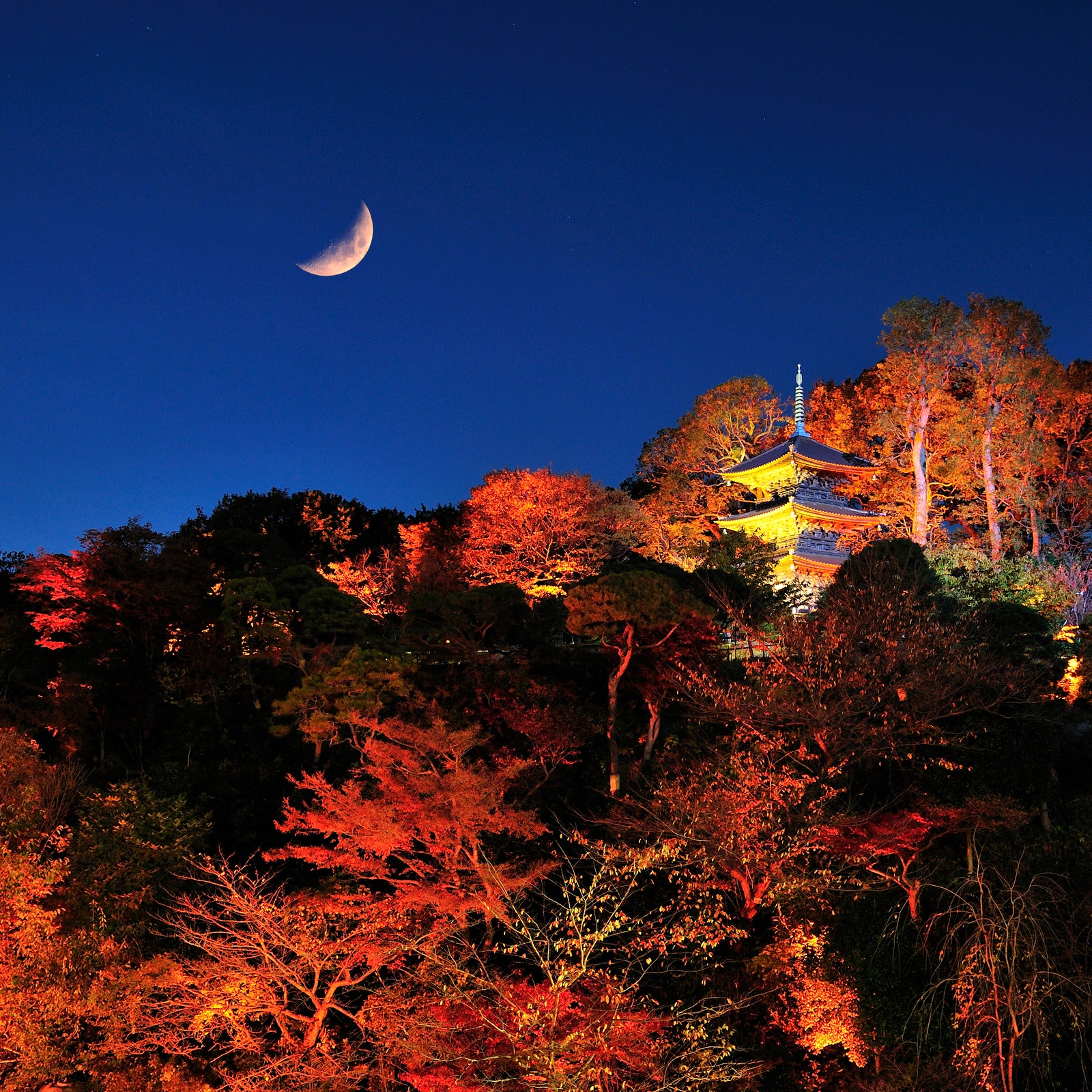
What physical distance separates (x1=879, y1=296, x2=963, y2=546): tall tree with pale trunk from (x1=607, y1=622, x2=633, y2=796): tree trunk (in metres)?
12.9

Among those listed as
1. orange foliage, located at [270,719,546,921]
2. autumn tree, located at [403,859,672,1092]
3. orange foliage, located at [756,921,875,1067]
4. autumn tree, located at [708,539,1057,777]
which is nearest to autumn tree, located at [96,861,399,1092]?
orange foliage, located at [270,719,546,921]

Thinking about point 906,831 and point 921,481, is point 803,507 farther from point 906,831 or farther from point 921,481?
point 906,831

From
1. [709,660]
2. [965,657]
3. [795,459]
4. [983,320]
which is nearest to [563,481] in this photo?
[795,459]

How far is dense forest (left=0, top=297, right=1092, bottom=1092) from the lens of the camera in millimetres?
9516

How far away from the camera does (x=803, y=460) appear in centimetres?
2681

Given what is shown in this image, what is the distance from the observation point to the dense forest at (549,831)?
9.52 m

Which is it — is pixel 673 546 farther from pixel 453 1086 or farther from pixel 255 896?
pixel 453 1086

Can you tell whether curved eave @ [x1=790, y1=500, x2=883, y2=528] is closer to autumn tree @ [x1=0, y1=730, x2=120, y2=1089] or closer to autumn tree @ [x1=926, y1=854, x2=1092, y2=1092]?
autumn tree @ [x1=926, y1=854, x2=1092, y2=1092]

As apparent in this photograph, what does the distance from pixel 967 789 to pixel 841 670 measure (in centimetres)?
269

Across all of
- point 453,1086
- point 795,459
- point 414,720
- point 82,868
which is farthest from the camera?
point 795,459

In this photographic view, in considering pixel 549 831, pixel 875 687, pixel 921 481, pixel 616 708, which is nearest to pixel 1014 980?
pixel 875 687

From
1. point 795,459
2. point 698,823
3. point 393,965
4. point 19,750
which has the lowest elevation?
point 393,965

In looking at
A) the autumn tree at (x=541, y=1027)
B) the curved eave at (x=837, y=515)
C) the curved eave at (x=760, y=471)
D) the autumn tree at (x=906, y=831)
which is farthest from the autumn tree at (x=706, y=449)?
the autumn tree at (x=541, y=1027)

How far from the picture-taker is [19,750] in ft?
45.6
